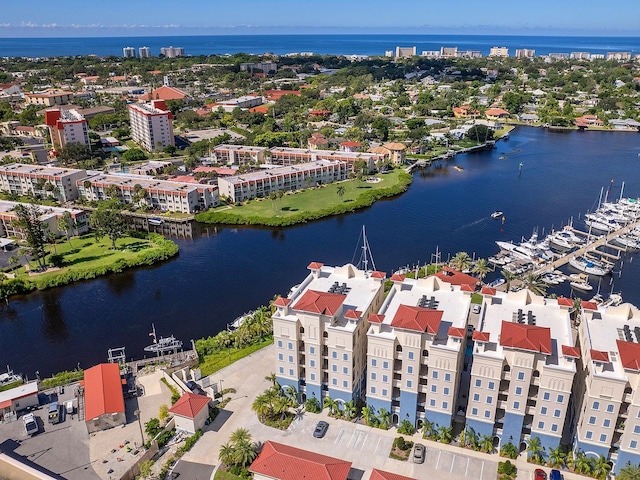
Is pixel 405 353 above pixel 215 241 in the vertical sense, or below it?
above

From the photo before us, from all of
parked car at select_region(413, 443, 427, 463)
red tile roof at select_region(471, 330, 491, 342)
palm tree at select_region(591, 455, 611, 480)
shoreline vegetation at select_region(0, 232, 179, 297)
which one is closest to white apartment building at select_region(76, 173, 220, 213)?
shoreline vegetation at select_region(0, 232, 179, 297)

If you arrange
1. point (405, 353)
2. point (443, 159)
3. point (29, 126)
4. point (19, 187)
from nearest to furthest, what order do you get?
point (405, 353) → point (19, 187) → point (443, 159) → point (29, 126)

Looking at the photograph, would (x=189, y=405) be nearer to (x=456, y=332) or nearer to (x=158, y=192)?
(x=456, y=332)

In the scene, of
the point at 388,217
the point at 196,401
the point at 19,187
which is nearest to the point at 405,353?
the point at 196,401

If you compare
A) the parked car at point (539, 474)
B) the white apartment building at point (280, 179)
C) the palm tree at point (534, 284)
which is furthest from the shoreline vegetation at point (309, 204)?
the parked car at point (539, 474)

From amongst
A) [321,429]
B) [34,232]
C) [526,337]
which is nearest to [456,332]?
[526,337]

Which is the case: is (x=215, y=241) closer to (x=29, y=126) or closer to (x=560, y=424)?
(x=560, y=424)

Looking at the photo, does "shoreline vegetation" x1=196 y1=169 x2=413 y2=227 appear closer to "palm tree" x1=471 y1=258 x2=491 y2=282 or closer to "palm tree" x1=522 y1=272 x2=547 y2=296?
"palm tree" x1=471 y1=258 x2=491 y2=282

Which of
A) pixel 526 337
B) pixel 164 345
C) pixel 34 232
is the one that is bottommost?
pixel 164 345
